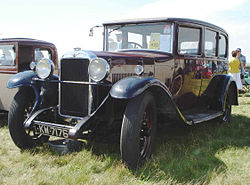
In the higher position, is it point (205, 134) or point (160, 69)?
point (160, 69)

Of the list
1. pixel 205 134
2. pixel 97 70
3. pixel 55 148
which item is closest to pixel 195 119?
pixel 205 134

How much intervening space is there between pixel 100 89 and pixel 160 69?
0.97m

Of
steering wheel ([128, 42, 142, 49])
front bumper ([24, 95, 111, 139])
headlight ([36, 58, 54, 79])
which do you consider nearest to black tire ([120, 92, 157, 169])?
front bumper ([24, 95, 111, 139])

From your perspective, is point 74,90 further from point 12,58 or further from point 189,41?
point 12,58

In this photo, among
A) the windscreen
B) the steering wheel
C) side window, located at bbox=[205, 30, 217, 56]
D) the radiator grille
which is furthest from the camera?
side window, located at bbox=[205, 30, 217, 56]

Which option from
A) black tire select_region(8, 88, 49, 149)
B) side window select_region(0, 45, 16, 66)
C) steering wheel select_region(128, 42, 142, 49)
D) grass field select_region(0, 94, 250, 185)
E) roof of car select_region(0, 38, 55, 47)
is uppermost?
roof of car select_region(0, 38, 55, 47)

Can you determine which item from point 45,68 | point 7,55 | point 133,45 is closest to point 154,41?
point 133,45

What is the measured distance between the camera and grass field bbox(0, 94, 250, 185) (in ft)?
8.29

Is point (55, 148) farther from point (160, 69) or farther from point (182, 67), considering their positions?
point (182, 67)

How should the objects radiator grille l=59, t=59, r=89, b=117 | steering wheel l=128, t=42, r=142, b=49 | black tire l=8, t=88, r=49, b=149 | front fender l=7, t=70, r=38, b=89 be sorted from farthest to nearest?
steering wheel l=128, t=42, r=142, b=49, front fender l=7, t=70, r=38, b=89, black tire l=8, t=88, r=49, b=149, radiator grille l=59, t=59, r=89, b=117

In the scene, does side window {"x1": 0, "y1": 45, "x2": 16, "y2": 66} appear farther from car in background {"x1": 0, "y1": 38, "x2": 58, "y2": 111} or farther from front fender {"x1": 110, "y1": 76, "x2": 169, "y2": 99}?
front fender {"x1": 110, "y1": 76, "x2": 169, "y2": 99}

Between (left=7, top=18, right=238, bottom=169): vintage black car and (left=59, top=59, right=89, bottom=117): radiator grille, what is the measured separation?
0.04 feet

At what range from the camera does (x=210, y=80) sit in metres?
4.79

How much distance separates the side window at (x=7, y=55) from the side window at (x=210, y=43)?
142 inches
